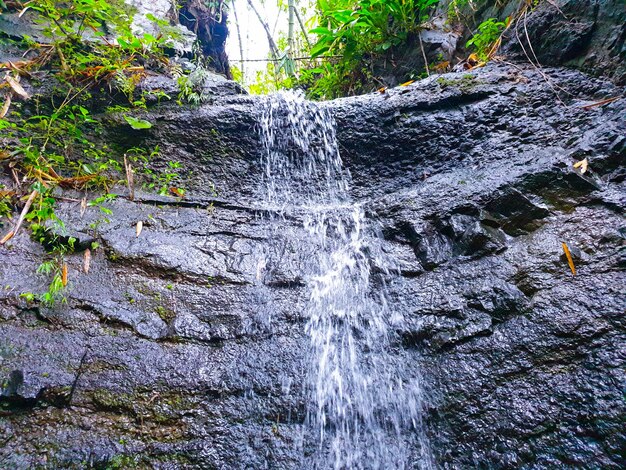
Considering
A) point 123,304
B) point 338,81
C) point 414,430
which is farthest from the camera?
point 338,81

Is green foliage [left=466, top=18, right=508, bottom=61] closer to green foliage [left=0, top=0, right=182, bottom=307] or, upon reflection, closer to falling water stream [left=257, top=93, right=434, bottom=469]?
falling water stream [left=257, top=93, right=434, bottom=469]

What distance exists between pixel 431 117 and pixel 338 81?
9.09 ft

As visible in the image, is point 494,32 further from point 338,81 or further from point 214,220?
point 214,220

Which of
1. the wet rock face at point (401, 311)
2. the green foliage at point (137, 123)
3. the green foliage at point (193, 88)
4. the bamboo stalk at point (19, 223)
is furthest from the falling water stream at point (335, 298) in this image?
the bamboo stalk at point (19, 223)

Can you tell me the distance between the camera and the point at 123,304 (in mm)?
2346

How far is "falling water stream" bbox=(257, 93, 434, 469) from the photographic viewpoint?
6.64 ft

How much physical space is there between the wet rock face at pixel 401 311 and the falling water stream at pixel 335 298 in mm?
101

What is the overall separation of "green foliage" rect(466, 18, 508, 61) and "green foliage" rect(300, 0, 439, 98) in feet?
A: 2.75

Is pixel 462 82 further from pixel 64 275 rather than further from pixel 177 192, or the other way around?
pixel 64 275

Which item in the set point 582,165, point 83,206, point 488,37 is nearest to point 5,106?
point 83,206

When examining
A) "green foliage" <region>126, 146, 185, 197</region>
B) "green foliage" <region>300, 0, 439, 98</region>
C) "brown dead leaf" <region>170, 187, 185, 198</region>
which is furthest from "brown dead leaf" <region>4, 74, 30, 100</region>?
"green foliage" <region>300, 0, 439, 98</region>

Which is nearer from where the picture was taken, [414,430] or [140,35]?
[414,430]

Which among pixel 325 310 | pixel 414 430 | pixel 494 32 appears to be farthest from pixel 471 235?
pixel 494 32

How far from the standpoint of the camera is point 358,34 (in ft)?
17.1
